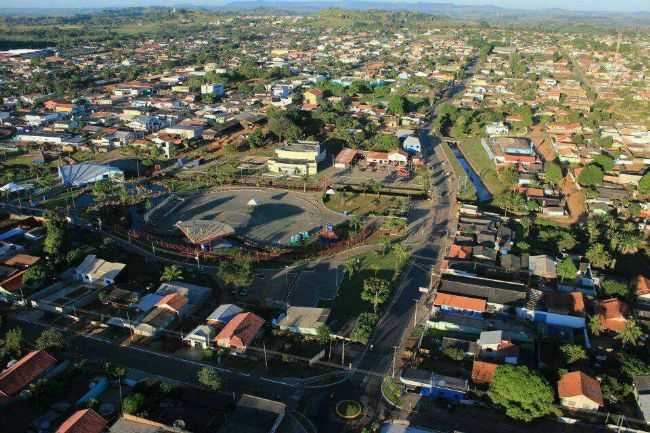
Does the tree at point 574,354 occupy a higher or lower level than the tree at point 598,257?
lower

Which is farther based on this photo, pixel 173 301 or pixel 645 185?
pixel 645 185

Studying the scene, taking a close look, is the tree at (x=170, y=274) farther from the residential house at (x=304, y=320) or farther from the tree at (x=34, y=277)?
the residential house at (x=304, y=320)

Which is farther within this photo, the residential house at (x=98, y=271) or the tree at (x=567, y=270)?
the residential house at (x=98, y=271)

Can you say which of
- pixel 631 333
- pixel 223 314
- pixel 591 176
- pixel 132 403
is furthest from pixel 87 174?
pixel 591 176

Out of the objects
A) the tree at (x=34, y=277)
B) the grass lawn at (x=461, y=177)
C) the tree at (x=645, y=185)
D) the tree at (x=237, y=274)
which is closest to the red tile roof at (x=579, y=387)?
the tree at (x=237, y=274)

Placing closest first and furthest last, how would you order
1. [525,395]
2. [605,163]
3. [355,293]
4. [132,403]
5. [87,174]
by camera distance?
[132,403] → [525,395] → [355,293] → [87,174] → [605,163]

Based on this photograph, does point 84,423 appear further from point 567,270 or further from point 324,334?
point 567,270
